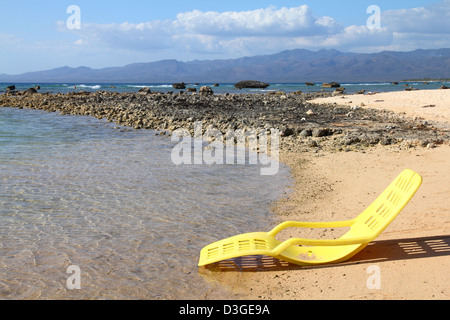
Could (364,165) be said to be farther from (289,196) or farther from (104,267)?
(104,267)

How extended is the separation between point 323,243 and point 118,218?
10.9 ft

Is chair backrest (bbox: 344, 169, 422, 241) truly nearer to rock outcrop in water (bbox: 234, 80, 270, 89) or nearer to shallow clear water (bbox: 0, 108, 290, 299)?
shallow clear water (bbox: 0, 108, 290, 299)

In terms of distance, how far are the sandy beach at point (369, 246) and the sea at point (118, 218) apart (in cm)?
44

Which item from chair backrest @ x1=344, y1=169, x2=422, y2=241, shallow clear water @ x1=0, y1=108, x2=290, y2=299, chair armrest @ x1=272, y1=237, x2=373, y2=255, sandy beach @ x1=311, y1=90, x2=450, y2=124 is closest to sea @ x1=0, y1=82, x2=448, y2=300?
shallow clear water @ x1=0, y1=108, x2=290, y2=299

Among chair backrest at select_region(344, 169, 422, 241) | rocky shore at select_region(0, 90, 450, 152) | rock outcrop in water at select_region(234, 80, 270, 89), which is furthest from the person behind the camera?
rock outcrop in water at select_region(234, 80, 270, 89)

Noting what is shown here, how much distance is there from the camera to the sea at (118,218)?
4.56 metres

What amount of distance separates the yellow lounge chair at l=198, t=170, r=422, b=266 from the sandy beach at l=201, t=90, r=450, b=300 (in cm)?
16

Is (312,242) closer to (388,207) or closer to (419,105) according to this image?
(388,207)

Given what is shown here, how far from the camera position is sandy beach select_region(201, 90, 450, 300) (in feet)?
13.9

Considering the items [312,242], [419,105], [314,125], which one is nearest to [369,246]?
[312,242]

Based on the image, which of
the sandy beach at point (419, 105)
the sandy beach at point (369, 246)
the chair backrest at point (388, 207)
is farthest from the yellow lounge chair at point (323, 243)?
the sandy beach at point (419, 105)

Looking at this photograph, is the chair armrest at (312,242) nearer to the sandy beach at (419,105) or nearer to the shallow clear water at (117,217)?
the shallow clear water at (117,217)

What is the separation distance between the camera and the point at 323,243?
4824mm

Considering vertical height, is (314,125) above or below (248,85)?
below
